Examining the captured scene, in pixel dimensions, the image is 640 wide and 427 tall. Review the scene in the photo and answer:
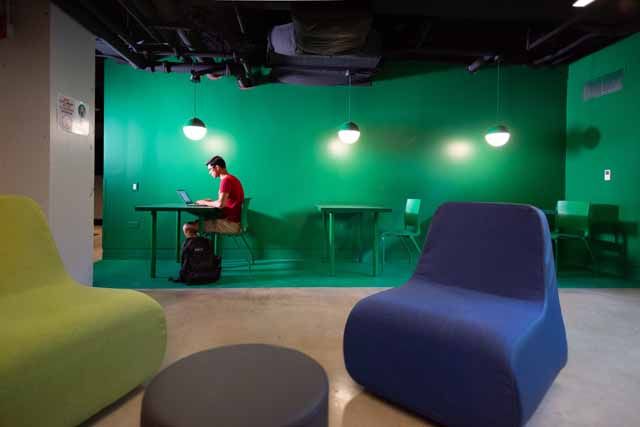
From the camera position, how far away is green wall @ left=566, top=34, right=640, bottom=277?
384cm

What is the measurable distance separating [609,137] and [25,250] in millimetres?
5924

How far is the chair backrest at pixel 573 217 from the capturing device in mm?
3842

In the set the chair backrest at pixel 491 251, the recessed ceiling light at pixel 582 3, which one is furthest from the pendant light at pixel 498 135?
the chair backrest at pixel 491 251

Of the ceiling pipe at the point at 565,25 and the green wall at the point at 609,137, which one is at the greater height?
the ceiling pipe at the point at 565,25

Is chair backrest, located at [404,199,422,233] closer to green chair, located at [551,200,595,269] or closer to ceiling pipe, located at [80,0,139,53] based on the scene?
green chair, located at [551,200,595,269]

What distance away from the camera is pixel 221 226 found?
3.62 m

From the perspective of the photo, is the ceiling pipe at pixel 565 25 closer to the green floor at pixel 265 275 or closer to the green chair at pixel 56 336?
the green floor at pixel 265 275

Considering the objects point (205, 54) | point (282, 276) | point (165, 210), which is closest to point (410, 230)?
point (282, 276)

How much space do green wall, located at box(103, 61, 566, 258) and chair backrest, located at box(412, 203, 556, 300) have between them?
3037 millimetres

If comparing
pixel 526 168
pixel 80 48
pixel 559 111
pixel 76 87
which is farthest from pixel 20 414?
pixel 559 111

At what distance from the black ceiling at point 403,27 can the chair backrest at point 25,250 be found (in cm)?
193

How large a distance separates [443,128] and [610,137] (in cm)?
204

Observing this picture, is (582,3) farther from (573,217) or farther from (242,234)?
(242,234)

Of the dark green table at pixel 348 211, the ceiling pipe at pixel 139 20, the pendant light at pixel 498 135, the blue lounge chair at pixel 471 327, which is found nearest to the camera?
the blue lounge chair at pixel 471 327
